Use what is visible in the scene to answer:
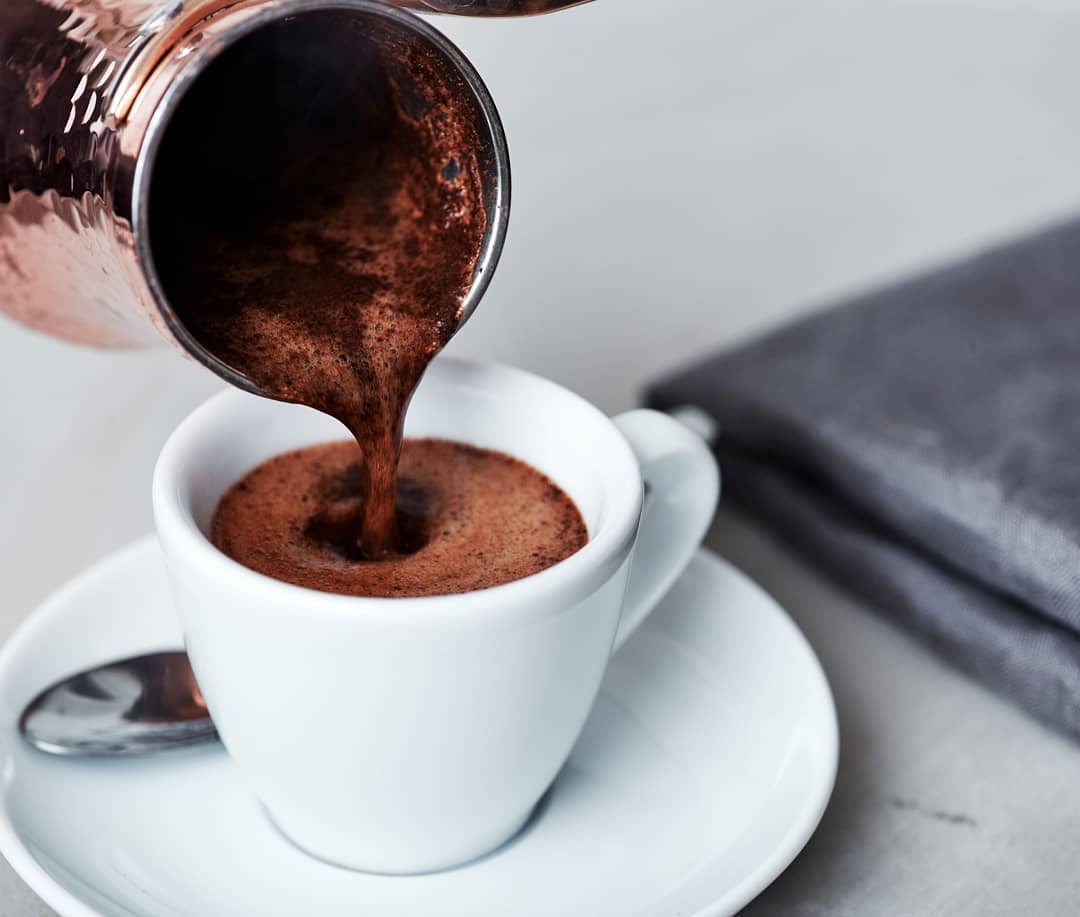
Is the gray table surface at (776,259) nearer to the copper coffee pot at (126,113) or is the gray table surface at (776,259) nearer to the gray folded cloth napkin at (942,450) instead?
the gray folded cloth napkin at (942,450)

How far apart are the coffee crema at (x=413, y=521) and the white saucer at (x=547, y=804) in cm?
14

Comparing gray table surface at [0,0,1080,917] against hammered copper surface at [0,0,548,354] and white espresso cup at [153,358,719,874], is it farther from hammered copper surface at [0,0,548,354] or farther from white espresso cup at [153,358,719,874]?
hammered copper surface at [0,0,548,354]

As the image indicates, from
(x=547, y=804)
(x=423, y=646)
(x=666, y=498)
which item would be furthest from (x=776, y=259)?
(x=423, y=646)

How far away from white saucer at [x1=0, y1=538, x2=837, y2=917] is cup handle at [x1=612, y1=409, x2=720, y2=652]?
70 millimetres

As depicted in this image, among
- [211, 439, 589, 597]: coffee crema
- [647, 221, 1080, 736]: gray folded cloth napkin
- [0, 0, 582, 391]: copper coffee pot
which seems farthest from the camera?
[647, 221, 1080, 736]: gray folded cloth napkin

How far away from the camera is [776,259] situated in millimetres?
1415

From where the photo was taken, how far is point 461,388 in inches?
32.4

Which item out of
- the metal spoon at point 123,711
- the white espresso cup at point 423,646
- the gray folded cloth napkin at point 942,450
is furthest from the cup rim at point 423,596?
the gray folded cloth napkin at point 942,450

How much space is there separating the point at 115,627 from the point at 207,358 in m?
0.29

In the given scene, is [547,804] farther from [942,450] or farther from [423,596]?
[942,450]

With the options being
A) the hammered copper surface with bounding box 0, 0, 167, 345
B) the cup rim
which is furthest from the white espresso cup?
the hammered copper surface with bounding box 0, 0, 167, 345

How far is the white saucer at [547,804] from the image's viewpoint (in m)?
0.69

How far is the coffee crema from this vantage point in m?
0.72

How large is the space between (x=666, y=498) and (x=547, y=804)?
0.20m
